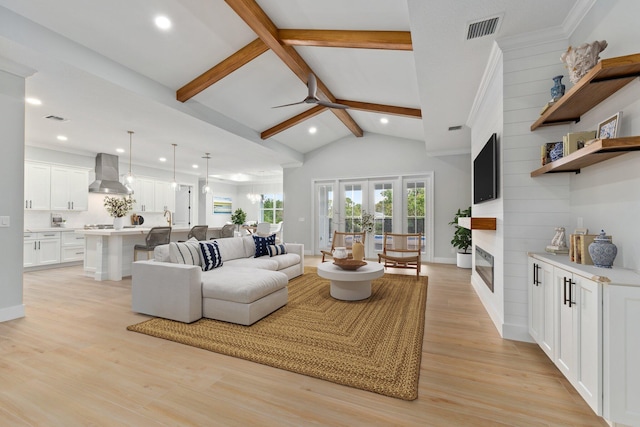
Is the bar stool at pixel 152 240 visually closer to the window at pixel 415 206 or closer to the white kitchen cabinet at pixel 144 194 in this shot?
the white kitchen cabinet at pixel 144 194

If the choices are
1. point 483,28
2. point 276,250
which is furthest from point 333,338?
point 483,28

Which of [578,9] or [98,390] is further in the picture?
[578,9]

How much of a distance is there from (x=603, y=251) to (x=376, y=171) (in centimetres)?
580

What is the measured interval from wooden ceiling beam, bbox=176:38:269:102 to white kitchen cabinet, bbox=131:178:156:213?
4982mm

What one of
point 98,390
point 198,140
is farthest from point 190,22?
point 98,390

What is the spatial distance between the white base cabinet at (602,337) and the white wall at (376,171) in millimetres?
5046

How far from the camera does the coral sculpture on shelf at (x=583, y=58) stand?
1.82 m

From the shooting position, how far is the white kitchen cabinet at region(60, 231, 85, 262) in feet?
20.3

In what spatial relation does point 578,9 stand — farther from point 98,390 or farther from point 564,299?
point 98,390

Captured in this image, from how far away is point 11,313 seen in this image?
9.89 feet

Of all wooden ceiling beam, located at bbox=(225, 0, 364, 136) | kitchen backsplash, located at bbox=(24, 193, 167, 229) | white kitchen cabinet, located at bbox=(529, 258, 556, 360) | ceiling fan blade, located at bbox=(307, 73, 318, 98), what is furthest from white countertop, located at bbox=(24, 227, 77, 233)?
white kitchen cabinet, located at bbox=(529, 258, 556, 360)

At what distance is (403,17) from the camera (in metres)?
2.89

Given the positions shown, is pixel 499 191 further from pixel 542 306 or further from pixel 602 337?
pixel 602 337

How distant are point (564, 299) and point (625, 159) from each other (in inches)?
37.3
